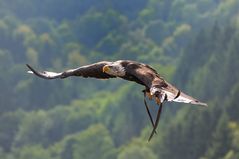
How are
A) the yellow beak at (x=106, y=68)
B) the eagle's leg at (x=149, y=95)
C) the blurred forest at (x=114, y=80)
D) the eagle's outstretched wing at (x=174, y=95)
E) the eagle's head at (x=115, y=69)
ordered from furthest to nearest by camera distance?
the blurred forest at (x=114, y=80)
the yellow beak at (x=106, y=68)
the eagle's head at (x=115, y=69)
the eagle's leg at (x=149, y=95)
the eagle's outstretched wing at (x=174, y=95)

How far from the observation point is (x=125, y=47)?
124m

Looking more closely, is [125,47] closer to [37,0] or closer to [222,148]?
[37,0]

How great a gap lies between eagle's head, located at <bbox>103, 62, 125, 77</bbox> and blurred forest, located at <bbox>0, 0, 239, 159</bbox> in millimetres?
61520

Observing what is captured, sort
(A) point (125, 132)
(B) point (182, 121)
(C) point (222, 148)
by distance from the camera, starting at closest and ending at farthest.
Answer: (C) point (222, 148), (B) point (182, 121), (A) point (125, 132)

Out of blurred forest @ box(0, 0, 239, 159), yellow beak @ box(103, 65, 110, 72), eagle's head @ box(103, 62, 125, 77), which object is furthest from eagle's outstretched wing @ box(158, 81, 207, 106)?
blurred forest @ box(0, 0, 239, 159)

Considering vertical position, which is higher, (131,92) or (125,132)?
(131,92)

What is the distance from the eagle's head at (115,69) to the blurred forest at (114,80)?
6152 centimetres

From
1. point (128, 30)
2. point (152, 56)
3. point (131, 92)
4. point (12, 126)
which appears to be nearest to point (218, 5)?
point (128, 30)

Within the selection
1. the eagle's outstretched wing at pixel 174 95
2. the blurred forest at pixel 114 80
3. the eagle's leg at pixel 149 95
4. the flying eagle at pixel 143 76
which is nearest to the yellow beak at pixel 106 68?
the flying eagle at pixel 143 76

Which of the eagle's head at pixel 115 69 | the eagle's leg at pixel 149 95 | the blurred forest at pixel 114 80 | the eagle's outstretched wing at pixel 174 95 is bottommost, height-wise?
the eagle's outstretched wing at pixel 174 95

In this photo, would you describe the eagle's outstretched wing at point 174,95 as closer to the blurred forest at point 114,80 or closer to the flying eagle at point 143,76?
the flying eagle at point 143,76

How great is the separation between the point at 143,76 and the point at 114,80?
98909mm

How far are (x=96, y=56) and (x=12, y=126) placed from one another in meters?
34.7

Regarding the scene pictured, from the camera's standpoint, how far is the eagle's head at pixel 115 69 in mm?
6213
